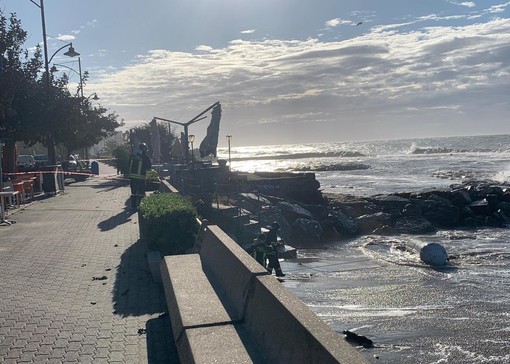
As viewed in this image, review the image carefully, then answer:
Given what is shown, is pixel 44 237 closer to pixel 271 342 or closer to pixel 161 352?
pixel 161 352

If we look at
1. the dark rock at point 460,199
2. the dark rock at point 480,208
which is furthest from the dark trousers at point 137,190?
Answer: the dark rock at point 480,208

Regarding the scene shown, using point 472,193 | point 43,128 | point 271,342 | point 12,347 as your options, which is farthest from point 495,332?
point 472,193

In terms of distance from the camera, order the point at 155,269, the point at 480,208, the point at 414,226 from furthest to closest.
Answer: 1. the point at 480,208
2. the point at 414,226
3. the point at 155,269

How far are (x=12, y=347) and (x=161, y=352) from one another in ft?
5.26

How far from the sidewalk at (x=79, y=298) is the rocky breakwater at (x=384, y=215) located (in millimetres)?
8058

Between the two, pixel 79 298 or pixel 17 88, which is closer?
pixel 79 298

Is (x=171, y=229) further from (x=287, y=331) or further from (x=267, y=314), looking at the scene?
(x=287, y=331)

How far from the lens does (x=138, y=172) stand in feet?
56.2

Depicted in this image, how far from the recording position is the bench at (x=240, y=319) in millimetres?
3605

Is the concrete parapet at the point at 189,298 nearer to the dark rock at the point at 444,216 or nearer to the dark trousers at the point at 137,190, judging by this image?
the dark trousers at the point at 137,190

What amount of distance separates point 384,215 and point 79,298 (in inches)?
738

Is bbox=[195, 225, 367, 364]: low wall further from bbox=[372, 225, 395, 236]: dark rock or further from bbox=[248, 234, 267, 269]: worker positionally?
bbox=[372, 225, 395, 236]: dark rock

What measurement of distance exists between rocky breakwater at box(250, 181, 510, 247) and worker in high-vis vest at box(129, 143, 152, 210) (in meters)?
4.41

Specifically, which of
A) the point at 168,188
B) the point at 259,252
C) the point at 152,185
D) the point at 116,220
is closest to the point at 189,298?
the point at 259,252
